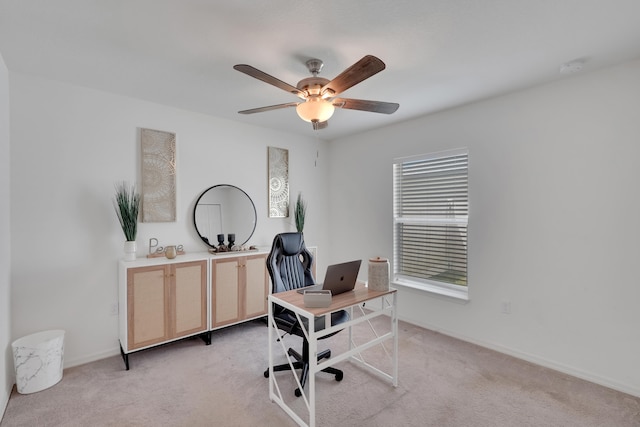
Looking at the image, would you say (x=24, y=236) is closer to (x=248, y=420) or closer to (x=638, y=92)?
(x=248, y=420)

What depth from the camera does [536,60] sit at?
2.27 meters

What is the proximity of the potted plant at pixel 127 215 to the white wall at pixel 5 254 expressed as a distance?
745 mm

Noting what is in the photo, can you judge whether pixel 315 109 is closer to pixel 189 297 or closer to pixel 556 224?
pixel 189 297

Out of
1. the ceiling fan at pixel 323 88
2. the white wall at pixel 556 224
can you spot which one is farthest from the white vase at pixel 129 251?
the white wall at pixel 556 224

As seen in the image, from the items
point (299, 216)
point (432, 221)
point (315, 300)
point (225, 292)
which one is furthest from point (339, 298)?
point (299, 216)

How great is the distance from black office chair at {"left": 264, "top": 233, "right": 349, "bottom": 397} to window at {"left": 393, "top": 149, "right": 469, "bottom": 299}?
5.30 ft

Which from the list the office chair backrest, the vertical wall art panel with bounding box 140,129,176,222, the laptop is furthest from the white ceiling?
the laptop

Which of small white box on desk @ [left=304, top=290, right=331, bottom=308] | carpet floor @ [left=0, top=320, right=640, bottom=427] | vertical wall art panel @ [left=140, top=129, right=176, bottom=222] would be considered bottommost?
carpet floor @ [left=0, top=320, right=640, bottom=427]

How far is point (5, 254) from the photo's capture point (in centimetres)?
229

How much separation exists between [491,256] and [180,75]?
3.36m

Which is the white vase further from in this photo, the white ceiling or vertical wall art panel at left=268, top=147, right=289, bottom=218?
vertical wall art panel at left=268, top=147, right=289, bottom=218

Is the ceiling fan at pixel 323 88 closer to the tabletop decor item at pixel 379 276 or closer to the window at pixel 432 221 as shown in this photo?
the tabletop decor item at pixel 379 276

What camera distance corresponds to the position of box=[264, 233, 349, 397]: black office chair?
7.66 feet

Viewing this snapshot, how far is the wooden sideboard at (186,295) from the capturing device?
2727 millimetres
